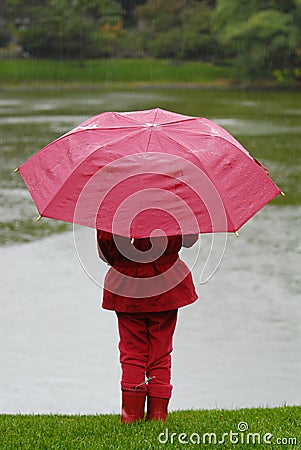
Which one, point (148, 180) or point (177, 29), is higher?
point (148, 180)

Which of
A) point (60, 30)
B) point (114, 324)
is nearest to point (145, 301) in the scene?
point (114, 324)

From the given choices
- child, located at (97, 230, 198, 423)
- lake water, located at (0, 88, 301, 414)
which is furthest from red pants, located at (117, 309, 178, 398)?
lake water, located at (0, 88, 301, 414)

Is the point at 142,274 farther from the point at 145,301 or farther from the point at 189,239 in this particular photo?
the point at 189,239

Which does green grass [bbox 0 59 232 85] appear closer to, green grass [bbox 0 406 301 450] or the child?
green grass [bbox 0 406 301 450]

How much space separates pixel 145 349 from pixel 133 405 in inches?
8.9

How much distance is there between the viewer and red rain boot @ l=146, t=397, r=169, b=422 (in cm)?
348

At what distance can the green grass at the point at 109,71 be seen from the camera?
123ft

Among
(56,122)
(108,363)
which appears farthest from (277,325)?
(56,122)

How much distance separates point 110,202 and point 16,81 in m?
Result: 33.5

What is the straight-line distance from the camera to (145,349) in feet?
11.3

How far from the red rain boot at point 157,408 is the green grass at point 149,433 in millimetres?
40

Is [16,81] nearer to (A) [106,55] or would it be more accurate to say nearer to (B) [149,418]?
(A) [106,55]

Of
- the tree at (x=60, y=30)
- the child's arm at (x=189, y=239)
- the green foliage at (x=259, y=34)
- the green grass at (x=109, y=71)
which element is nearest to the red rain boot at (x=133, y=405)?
the child's arm at (x=189, y=239)

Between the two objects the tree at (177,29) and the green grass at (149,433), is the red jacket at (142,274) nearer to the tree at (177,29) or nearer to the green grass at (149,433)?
the green grass at (149,433)
